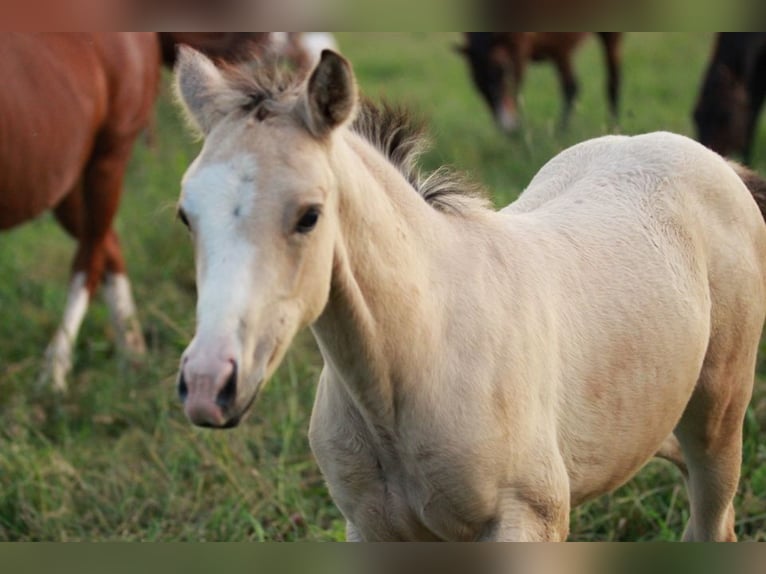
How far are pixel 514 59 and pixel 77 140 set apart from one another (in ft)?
20.8

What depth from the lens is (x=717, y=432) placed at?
3.43 m

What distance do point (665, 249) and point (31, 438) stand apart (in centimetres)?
282

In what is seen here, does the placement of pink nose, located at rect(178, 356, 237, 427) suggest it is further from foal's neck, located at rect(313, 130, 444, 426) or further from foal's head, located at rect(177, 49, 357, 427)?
foal's neck, located at rect(313, 130, 444, 426)

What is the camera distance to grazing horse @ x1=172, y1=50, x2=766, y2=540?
2.20m

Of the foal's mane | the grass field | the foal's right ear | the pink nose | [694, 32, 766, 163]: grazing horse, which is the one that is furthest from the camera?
[694, 32, 766, 163]: grazing horse

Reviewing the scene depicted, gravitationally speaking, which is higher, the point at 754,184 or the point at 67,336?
the point at 754,184

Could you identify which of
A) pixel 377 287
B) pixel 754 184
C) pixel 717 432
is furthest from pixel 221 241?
pixel 754 184

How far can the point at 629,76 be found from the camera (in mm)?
12062

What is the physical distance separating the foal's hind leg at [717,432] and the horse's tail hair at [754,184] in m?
0.47

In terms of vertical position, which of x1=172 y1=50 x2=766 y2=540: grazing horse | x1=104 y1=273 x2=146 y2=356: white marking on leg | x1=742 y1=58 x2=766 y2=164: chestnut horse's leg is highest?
x1=172 y1=50 x2=766 y2=540: grazing horse

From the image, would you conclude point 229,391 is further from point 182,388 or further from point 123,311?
point 123,311

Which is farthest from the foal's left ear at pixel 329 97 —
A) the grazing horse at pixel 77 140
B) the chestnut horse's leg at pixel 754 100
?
the chestnut horse's leg at pixel 754 100

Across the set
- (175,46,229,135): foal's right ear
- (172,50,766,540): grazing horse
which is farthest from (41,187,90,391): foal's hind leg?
(175,46,229,135): foal's right ear

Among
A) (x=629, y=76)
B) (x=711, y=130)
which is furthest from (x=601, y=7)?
(x=629, y=76)
